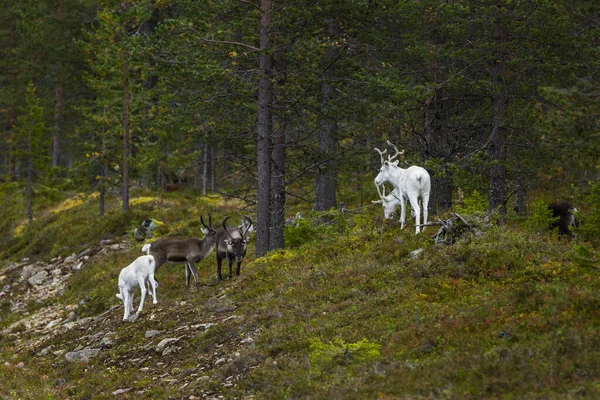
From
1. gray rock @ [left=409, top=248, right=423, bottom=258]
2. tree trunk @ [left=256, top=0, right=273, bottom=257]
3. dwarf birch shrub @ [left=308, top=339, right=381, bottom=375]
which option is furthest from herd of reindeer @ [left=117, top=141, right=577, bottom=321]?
dwarf birch shrub @ [left=308, top=339, right=381, bottom=375]

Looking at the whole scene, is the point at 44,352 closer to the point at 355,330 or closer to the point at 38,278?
the point at 355,330

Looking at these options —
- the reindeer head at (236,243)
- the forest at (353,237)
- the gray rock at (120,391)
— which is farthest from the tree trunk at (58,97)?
the gray rock at (120,391)

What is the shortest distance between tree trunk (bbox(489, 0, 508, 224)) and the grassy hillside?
313cm

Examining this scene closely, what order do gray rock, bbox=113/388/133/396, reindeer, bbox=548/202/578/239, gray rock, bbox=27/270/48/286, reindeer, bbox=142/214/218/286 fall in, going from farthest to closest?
gray rock, bbox=27/270/48/286
reindeer, bbox=142/214/218/286
reindeer, bbox=548/202/578/239
gray rock, bbox=113/388/133/396

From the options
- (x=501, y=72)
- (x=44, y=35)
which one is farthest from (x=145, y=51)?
(x=44, y=35)

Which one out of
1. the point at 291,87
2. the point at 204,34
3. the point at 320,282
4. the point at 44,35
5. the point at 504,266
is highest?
the point at 44,35

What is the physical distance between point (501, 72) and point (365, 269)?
7.32 m

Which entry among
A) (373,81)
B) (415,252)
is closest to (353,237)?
(415,252)

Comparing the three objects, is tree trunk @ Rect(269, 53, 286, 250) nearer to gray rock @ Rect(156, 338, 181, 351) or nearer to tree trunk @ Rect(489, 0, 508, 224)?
tree trunk @ Rect(489, 0, 508, 224)

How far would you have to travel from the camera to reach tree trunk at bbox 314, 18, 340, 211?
747 inches

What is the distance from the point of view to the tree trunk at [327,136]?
62.2 ft

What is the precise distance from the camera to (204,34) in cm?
1803

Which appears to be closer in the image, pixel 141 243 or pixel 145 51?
pixel 145 51

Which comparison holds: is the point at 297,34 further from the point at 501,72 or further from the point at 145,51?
the point at 501,72
